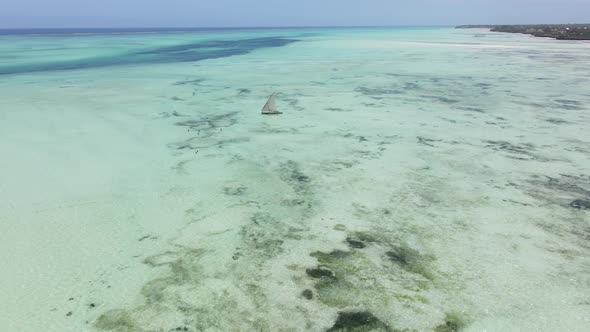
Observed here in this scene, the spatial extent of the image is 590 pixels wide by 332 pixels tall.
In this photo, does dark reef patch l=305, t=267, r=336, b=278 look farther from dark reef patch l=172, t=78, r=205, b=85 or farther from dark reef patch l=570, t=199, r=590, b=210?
dark reef patch l=172, t=78, r=205, b=85

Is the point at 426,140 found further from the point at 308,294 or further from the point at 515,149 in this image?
the point at 308,294

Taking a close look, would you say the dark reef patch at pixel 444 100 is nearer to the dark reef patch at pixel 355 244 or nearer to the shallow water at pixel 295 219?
the shallow water at pixel 295 219

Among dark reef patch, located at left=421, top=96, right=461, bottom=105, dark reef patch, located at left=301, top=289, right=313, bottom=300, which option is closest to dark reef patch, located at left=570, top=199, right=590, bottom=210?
dark reef patch, located at left=301, top=289, right=313, bottom=300

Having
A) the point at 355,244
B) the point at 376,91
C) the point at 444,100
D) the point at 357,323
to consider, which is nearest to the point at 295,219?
the point at 355,244

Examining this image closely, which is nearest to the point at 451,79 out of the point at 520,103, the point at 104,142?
the point at 520,103

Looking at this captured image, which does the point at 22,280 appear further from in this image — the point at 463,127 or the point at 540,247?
the point at 463,127

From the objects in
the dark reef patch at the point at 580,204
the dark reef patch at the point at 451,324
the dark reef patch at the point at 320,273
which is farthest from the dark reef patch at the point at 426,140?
the dark reef patch at the point at 451,324
